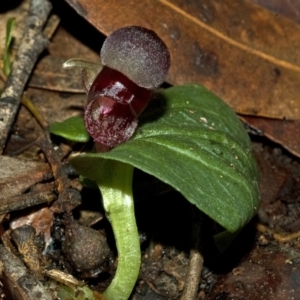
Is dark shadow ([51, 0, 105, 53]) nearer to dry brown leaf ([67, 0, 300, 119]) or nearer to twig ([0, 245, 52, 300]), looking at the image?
dry brown leaf ([67, 0, 300, 119])

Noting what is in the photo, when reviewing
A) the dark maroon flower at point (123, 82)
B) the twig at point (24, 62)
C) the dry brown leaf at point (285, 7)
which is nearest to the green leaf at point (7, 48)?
the twig at point (24, 62)

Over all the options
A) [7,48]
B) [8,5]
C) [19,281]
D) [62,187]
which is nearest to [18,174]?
[62,187]

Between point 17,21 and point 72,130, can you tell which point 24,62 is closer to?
point 17,21

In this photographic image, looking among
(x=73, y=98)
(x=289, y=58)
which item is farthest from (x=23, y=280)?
(x=289, y=58)

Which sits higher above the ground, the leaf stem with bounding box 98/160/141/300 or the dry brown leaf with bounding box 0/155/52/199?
the leaf stem with bounding box 98/160/141/300

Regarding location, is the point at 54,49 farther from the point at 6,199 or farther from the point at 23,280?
the point at 23,280

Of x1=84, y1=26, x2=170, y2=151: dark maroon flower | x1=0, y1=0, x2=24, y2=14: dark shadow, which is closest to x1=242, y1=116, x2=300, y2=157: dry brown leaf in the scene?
x1=84, y1=26, x2=170, y2=151: dark maroon flower
